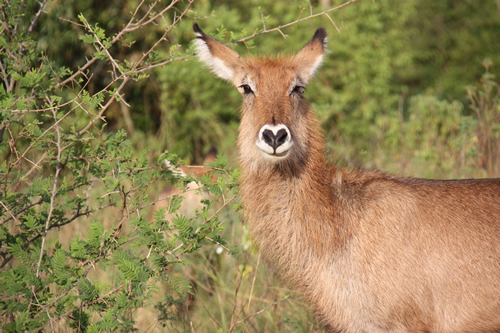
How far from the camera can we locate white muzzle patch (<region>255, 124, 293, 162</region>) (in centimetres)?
346

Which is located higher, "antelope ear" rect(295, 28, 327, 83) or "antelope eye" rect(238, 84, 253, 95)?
"antelope ear" rect(295, 28, 327, 83)

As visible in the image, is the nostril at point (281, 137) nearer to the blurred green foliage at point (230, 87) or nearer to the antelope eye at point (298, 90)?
the antelope eye at point (298, 90)

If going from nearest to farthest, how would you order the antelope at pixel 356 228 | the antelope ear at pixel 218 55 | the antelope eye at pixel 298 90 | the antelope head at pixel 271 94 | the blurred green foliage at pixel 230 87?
the antelope at pixel 356 228 → the antelope head at pixel 271 94 → the antelope eye at pixel 298 90 → the antelope ear at pixel 218 55 → the blurred green foliage at pixel 230 87

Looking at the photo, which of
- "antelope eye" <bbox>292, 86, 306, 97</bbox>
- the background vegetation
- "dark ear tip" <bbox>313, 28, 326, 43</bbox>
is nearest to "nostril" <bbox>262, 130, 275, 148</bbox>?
the background vegetation

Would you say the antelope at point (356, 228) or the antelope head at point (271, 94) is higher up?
the antelope head at point (271, 94)

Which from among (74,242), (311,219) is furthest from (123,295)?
(311,219)

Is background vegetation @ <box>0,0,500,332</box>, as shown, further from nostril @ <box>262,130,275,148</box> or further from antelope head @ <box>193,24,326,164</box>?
nostril @ <box>262,130,275,148</box>

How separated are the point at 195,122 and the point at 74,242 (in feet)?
24.2

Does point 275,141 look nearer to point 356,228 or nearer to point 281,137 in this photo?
point 281,137

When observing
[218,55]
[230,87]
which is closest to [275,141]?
[218,55]

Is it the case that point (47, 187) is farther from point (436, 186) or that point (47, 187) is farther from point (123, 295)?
point (436, 186)

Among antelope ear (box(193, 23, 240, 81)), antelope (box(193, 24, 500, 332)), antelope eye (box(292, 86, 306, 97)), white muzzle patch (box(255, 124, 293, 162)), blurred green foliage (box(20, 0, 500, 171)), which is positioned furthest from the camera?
blurred green foliage (box(20, 0, 500, 171))

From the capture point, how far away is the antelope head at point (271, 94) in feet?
11.7

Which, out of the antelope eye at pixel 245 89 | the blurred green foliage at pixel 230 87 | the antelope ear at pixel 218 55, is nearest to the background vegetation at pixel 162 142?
the blurred green foliage at pixel 230 87
